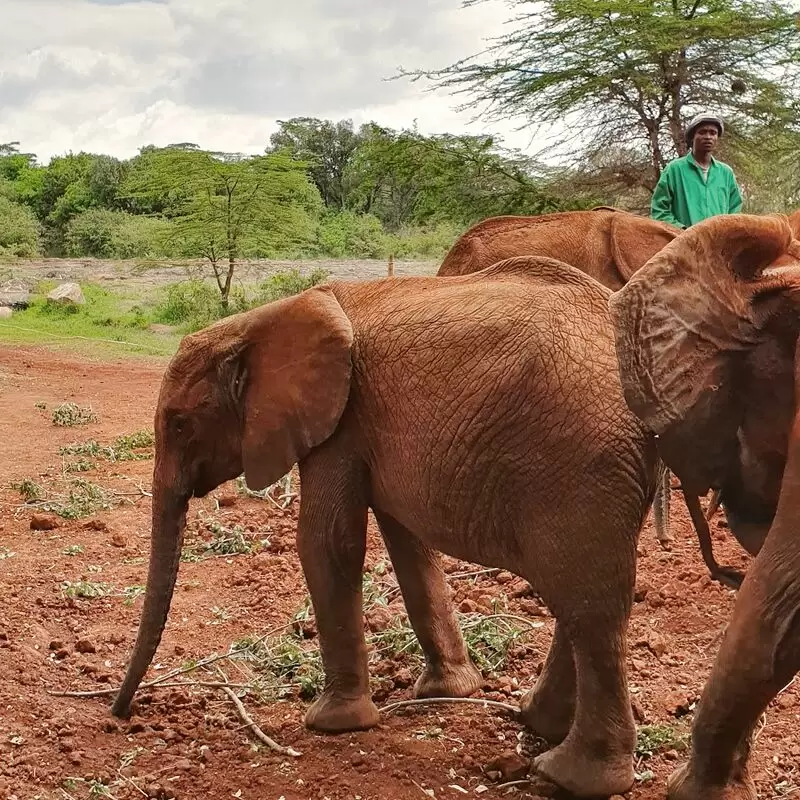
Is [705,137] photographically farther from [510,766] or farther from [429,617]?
[510,766]

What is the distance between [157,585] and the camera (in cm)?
428

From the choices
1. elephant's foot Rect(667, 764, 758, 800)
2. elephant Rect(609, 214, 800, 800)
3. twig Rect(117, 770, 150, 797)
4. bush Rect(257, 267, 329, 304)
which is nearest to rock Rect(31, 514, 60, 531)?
twig Rect(117, 770, 150, 797)

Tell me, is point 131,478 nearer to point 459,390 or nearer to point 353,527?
point 353,527

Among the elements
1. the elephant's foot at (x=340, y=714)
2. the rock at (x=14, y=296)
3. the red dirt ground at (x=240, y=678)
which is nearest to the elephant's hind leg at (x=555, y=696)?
the red dirt ground at (x=240, y=678)

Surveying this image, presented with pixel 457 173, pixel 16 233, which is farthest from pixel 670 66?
pixel 16 233

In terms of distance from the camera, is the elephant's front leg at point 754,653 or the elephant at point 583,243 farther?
the elephant at point 583,243

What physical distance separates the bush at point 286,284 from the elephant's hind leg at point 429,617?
15745 millimetres

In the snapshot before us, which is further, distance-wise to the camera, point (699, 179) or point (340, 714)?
point (699, 179)

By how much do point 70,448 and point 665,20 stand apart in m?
9.68

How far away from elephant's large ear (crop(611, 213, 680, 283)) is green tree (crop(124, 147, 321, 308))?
1566cm

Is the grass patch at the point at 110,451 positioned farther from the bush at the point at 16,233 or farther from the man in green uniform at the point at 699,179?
the bush at the point at 16,233

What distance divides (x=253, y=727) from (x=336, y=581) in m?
0.75

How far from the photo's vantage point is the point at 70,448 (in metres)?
10.2

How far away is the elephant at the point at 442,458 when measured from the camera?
3.08m
